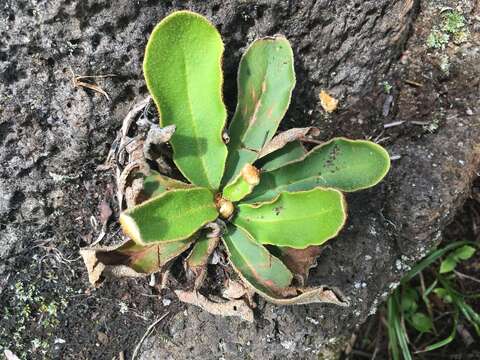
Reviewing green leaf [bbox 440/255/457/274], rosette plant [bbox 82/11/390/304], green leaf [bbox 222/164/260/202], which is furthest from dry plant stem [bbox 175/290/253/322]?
green leaf [bbox 440/255/457/274]

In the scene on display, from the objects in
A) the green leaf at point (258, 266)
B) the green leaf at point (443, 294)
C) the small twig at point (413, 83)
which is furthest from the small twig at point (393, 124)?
the green leaf at point (443, 294)

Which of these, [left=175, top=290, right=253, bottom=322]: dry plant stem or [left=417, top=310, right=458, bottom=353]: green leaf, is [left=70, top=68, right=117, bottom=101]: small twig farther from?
[left=417, top=310, right=458, bottom=353]: green leaf

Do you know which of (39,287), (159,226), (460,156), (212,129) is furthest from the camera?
(460,156)

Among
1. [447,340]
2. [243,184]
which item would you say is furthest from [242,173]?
[447,340]

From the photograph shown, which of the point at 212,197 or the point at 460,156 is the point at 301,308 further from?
the point at 460,156

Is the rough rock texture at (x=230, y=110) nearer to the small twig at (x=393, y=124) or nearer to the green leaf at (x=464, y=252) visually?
the small twig at (x=393, y=124)

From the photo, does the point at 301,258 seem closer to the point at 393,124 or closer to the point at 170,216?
the point at 170,216

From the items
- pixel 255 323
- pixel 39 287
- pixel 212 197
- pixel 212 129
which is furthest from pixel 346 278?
pixel 39 287
